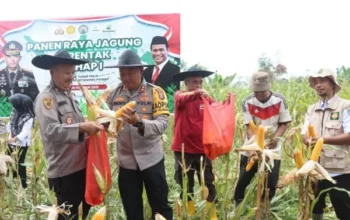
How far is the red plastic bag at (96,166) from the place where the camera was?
7.55ft

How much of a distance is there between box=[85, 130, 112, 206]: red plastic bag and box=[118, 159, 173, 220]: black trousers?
399mm

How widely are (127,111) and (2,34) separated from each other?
335cm

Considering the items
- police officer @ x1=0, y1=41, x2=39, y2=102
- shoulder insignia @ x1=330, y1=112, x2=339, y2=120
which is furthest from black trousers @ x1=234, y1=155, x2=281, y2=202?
police officer @ x1=0, y1=41, x2=39, y2=102

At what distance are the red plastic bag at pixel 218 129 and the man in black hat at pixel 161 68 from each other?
149cm

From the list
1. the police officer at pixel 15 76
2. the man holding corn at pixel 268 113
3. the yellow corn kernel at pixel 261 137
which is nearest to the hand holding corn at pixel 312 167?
the yellow corn kernel at pixel 261 137

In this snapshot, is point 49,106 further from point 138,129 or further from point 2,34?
point 2,34

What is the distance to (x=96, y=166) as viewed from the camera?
7.57 feet

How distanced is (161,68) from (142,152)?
78.5 inches

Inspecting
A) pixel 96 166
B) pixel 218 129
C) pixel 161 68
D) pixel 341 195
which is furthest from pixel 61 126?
pixel 161 68

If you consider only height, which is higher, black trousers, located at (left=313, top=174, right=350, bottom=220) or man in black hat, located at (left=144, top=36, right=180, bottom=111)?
man in black hat, located at (left=144, top=36, right=180, bottom=111)

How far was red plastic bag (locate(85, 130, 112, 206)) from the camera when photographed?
2.30 m

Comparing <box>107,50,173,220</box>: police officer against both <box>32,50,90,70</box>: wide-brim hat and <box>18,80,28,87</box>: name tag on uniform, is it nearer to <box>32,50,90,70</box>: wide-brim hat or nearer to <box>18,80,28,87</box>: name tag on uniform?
<box>32,50,90,70</box>: wide-brim hat

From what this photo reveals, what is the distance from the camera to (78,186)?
2492 millimetres

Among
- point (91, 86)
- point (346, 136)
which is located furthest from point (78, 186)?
point (91, 86)
